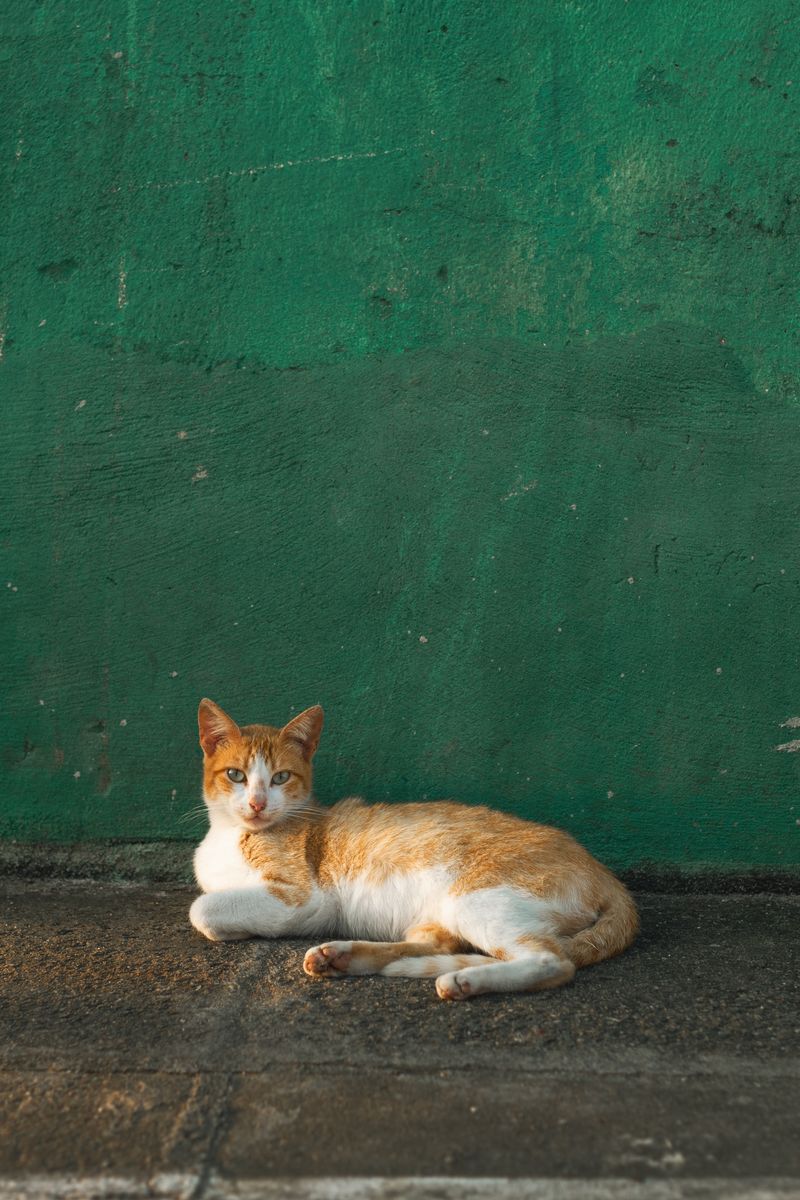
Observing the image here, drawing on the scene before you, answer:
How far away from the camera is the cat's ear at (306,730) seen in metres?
3.78

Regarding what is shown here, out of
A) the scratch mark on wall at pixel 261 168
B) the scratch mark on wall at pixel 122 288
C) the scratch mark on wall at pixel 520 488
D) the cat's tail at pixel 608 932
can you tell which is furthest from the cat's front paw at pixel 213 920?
the scratch mark on wall at pixel 261 168

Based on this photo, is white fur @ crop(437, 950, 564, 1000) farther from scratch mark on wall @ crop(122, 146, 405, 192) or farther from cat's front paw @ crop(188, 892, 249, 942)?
scratch mark on wall @ crop(122, 146, 405, 192)

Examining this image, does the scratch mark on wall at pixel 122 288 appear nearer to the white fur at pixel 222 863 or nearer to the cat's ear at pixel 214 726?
the cat's ear at pixel 214 726

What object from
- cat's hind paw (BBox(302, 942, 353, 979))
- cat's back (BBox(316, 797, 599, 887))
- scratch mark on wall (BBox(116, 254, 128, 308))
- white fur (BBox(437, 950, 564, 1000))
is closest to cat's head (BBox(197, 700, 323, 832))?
cat's back (BBox(316, 797, 599, 887))

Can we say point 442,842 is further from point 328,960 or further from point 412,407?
point 412,407

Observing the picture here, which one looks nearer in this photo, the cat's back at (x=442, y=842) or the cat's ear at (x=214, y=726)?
the cat's back at (x=442, y=842)

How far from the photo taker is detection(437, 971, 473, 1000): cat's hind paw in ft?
9.51

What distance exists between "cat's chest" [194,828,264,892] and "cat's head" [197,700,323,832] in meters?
0.07

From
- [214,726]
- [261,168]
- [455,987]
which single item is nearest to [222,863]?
→ [214,726]

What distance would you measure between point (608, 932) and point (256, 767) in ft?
4.16

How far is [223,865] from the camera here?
3693 millimetres

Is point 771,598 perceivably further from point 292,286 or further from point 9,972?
point 9,972

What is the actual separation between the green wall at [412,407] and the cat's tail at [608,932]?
627mm

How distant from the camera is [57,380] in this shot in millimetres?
4172
